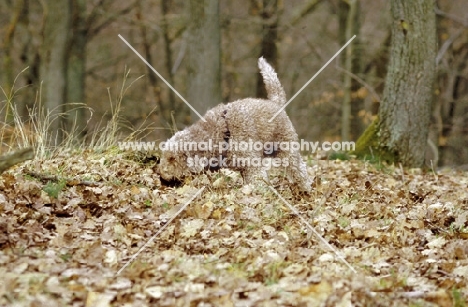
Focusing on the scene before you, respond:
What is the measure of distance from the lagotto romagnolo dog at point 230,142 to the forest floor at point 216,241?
0.72 ft

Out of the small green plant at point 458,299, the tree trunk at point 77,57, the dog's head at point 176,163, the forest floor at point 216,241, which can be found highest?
the tree trunk at point 77,57

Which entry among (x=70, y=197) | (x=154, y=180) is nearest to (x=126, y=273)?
(x=70, y=197)

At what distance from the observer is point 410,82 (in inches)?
362

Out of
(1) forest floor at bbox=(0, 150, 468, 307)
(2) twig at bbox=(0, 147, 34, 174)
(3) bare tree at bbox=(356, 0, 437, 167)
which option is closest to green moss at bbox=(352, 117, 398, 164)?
(3) bare tree at bbox=(356, 0, 437, 167)

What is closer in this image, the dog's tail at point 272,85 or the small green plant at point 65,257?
the small green plant at point 65,257

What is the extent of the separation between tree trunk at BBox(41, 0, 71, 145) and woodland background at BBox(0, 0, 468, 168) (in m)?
0.05

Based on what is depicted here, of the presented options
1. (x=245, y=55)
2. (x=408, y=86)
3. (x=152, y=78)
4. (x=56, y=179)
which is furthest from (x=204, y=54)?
(x=152, y=78)

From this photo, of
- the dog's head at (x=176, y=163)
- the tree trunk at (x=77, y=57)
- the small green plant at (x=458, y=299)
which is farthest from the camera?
the tree trunk at (x=77, y=57)

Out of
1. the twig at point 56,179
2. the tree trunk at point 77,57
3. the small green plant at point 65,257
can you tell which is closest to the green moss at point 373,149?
the twig at point 56,179

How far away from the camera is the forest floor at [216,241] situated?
3.55 metres

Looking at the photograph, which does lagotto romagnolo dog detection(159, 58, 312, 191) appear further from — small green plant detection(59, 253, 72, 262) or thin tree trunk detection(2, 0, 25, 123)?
thin tree trunk detection(2, 0, 25, 123)

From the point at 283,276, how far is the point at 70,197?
2.67 metres

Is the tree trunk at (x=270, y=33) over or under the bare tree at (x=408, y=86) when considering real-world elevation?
over

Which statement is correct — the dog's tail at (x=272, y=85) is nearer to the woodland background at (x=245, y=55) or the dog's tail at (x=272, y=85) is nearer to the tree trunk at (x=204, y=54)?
the tree trunk at (x=204, y=54)
